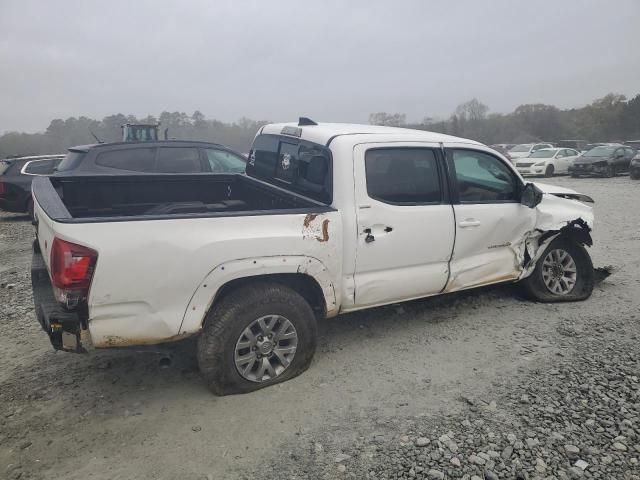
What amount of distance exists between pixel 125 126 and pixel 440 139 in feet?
39.7

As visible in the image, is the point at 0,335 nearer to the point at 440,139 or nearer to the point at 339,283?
the point at 339,283

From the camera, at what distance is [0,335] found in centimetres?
427

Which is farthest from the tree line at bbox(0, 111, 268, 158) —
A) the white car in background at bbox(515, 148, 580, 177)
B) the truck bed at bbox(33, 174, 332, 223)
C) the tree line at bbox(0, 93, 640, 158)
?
the truck bed at bbox(33, 174, 332, 223)

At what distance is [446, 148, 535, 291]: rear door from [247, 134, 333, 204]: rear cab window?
1140 millimetres

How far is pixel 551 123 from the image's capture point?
5972 centimetres

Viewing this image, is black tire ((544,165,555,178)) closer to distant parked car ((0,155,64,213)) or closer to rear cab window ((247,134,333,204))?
distant parked car ((0,155,64,213))

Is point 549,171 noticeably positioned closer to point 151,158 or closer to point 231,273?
point 151,158

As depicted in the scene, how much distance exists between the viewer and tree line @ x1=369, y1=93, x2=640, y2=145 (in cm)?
5288

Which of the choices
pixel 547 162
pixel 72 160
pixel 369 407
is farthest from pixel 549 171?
pixel 369 407

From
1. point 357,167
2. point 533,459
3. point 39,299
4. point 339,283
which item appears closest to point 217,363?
point 339,283

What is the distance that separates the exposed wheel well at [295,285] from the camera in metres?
3.14

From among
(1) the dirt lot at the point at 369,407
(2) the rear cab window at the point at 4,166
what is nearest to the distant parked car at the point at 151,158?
(2) the rear cab window at the point at 4,166

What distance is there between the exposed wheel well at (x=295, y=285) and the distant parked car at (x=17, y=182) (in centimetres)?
894

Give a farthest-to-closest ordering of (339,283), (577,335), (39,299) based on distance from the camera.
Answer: (577,335) < (339,283) < (39,299)
